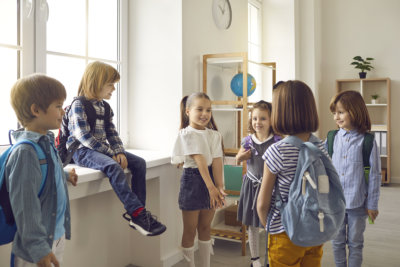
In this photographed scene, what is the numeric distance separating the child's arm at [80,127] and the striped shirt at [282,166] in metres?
1.00

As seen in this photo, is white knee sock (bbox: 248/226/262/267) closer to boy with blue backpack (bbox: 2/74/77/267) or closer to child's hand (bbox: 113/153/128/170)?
child's hand (bbox: 113/153/128/170)

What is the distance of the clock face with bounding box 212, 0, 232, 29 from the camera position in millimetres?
3444

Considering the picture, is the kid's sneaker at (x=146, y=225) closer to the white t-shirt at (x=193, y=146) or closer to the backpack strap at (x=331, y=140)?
the white t-shirt at (x=193, y=146)

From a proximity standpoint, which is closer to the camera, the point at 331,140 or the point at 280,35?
the point at 331,140

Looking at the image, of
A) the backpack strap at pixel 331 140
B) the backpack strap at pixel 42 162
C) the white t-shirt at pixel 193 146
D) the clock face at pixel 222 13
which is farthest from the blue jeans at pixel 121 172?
the clock face at pixel 222 13

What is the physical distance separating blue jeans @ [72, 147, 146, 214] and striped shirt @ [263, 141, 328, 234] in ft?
2.65

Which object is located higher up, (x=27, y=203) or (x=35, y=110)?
(x=35, y=110)

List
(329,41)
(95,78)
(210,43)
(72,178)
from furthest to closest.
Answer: (329,41) < (210,43) < (95,78) < (72,178)

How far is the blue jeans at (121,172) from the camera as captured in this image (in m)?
1.95

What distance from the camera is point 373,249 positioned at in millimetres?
2959

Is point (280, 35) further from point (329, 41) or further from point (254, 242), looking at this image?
point (254, 242)

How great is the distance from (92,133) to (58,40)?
71 centimetres

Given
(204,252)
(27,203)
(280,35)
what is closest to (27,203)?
(27,203)

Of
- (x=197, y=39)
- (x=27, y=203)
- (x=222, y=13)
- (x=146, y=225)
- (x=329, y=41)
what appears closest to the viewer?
(x=27, y=203)
